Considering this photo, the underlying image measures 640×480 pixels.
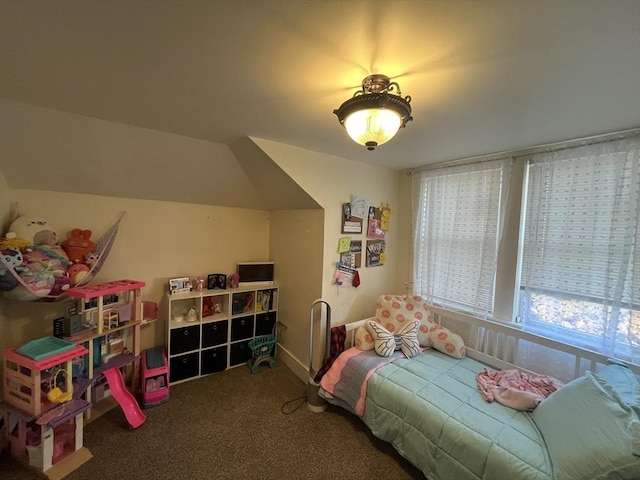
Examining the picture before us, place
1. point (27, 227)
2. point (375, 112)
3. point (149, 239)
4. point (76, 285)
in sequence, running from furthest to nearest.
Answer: point (149, 239) → point (76, 285) → point (27, 227) → point (375, 112)

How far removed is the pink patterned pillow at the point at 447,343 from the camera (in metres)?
2.22

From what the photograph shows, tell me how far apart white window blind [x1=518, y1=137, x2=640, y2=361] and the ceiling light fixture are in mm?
1658

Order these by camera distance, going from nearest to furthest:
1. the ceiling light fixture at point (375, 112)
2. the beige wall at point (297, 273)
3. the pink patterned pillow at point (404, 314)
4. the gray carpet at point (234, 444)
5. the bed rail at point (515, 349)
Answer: the ceiling light fixture at point (375, 112) < the gray carpet at point (234, 444) < the bed rail at point (515, 349) < the pink patterned pillow at point (404, 314) < the beige wall at point (297, 273)

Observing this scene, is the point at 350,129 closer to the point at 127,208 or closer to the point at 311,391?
the point at 311,391

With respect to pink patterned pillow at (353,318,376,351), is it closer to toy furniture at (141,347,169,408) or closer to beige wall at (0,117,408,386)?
beige wall at (0,117,408,386)

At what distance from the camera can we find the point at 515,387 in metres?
1.77

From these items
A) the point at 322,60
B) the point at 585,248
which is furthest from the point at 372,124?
the point at 585,248

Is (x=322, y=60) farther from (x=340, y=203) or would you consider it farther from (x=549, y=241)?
(x=549, y=241)

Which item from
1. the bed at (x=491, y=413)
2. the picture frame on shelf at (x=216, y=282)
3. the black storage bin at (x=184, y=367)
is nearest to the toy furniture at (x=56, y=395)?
the black storage bin at (x=184, y=367)

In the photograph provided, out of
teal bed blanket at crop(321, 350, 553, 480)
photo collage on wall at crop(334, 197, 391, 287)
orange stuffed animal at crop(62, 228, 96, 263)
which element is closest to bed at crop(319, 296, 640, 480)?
teal bed blanket at crop(321, 350, 553, 480)

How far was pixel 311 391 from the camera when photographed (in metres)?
2.20

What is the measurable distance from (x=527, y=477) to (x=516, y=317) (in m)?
1.32

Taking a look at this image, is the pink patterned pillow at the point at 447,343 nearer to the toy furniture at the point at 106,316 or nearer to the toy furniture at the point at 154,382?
the toy furniture at the point at 154,382

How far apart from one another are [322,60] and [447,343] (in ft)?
7.63
